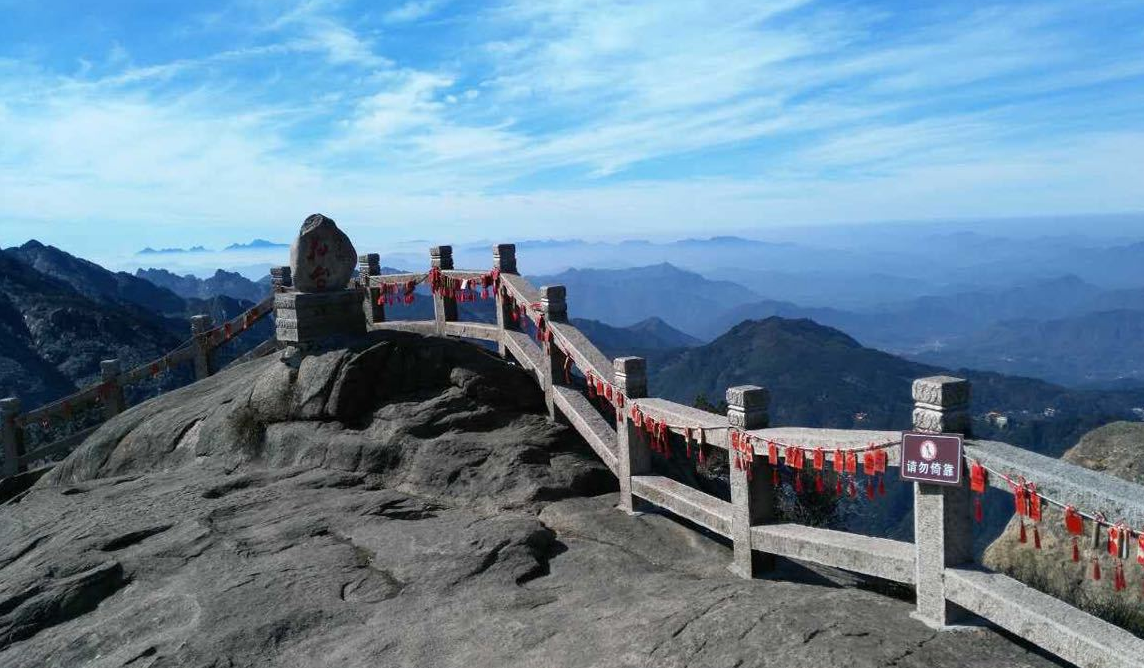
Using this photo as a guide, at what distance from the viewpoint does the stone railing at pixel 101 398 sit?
19562 millimetres

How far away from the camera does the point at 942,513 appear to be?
6.36 m

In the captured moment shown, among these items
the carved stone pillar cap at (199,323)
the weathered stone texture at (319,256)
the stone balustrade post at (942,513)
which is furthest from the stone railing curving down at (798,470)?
the carved stone pillar cap at (199,323)

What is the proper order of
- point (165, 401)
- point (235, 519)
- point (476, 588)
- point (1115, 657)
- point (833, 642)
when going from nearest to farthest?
1. point (1115, 657)
2. point (833, 642)
3. point (476, 588)
4. point (235, 519)
5. point (165, 401)

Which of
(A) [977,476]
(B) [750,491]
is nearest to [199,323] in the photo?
(B) [750,491]

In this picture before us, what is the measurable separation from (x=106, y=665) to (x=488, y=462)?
17.4 feet

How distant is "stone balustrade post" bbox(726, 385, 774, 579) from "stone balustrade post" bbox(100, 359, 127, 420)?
59.3ft

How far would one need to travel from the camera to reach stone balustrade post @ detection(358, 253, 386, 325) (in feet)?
60.3

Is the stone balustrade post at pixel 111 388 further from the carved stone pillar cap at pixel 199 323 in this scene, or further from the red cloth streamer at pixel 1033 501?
the red cloth streamer at pixel 1033 501

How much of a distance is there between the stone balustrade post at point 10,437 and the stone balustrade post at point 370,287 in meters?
9.44

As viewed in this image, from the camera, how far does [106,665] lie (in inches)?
275

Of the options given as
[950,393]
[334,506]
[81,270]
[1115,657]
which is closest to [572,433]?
[334,506]

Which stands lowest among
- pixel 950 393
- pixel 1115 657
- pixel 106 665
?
pixel 106 665

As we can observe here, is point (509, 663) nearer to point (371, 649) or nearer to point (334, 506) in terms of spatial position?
point (371, 649)

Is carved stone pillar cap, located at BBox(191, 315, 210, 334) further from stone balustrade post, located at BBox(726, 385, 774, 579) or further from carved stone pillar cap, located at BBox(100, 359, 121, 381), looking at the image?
stone balustrade post, located at BBox(726, 385, 774, 579)
